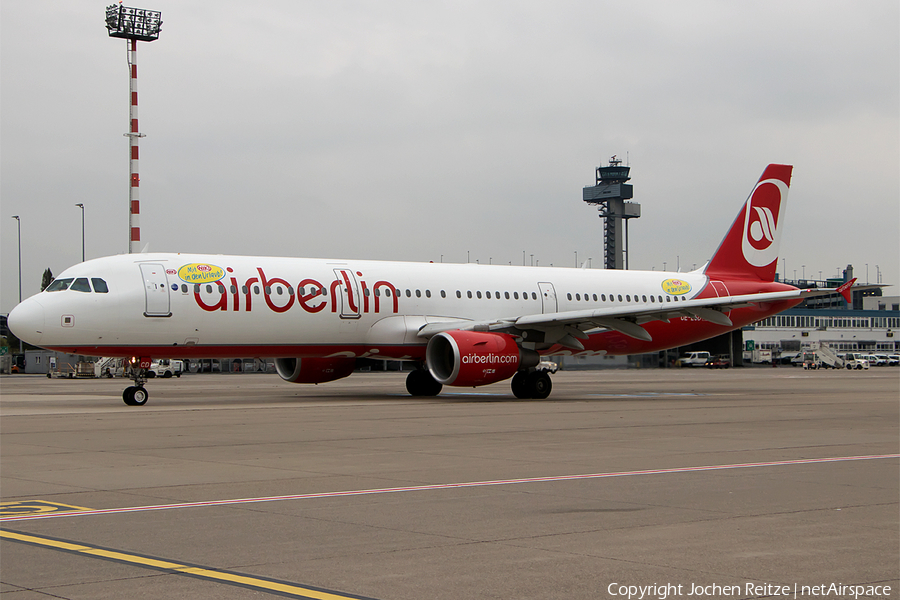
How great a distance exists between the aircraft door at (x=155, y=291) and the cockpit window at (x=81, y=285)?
4.25 ft

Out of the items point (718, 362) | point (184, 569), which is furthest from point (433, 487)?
point (718, 362)

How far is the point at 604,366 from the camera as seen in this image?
6188 centimetres

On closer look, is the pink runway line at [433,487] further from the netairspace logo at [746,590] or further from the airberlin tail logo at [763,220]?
the airberlin tail logo at [763,220]

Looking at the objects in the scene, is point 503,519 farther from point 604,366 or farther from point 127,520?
point 604,366

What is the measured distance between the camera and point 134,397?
2347 centimetres

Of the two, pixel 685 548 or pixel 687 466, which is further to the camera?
pixel 687 466

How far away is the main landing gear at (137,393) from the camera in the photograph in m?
23.4

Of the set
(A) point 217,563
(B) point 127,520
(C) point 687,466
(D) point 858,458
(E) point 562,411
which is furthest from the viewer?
(E) point 562,411

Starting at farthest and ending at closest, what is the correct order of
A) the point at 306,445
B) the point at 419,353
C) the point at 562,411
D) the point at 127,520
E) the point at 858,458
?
the point at 419,353 → the point at 562,411 → the point at 306,445 → the point at 858,458 → the point at 127,520

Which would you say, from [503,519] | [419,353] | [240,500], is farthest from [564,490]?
[419,353]

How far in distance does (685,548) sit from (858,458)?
654 cm

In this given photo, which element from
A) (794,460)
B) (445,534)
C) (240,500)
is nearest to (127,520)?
(240,500)

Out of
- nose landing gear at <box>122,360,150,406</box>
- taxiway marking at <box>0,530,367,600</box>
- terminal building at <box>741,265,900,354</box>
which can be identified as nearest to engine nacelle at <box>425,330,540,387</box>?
nose landing gear at <box>122,360,150,406</box>

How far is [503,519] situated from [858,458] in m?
6.41
